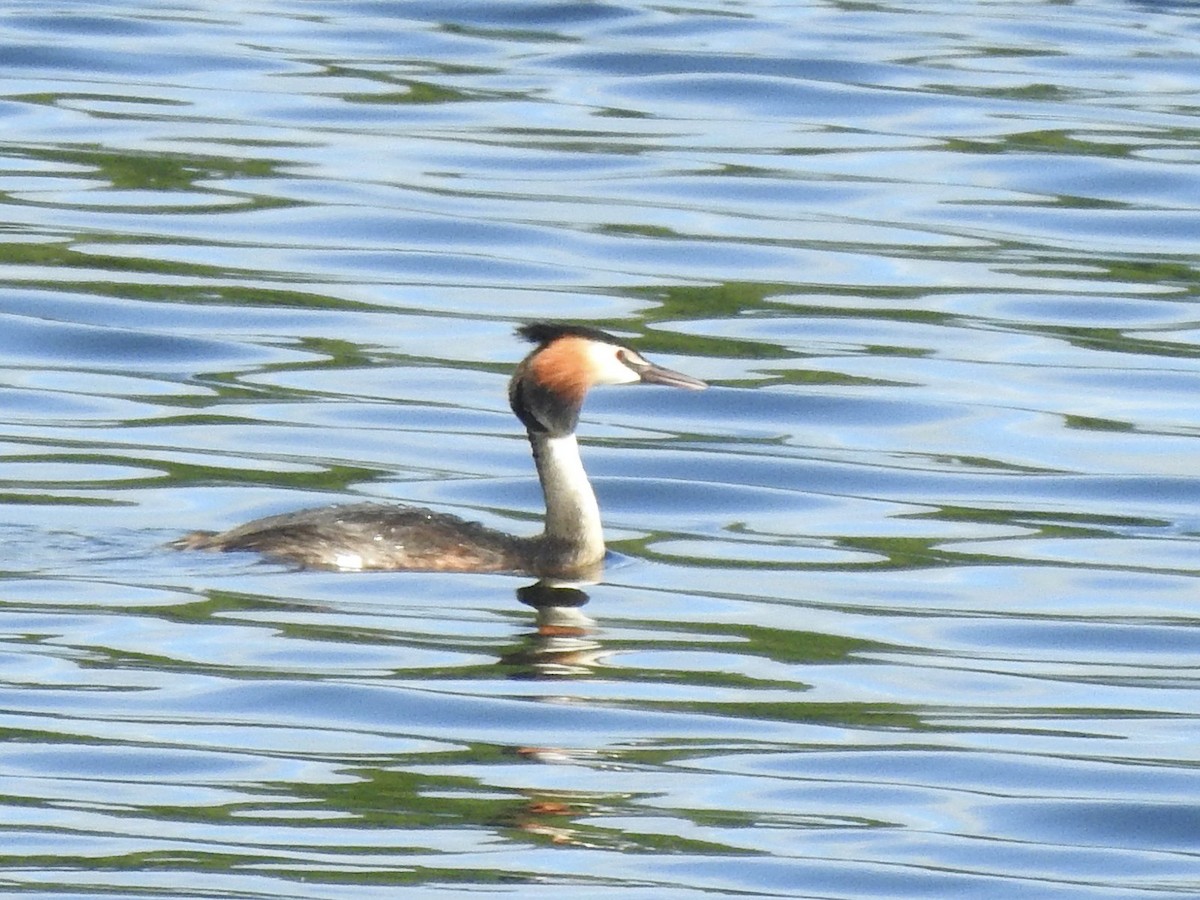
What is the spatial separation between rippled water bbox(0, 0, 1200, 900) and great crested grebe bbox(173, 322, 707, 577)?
0.37 ft

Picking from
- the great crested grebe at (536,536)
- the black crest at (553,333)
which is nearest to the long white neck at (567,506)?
the great crested grebe at (536,536)

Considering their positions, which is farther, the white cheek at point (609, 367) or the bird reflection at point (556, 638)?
the white cheek at point (609, 367)

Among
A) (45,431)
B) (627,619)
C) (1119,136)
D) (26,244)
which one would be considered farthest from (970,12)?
(627,619)

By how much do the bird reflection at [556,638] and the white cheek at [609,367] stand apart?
39.3 inches

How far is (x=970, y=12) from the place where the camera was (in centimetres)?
2581

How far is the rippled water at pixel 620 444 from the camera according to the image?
25.9ft

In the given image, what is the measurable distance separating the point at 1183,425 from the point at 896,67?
974 cm

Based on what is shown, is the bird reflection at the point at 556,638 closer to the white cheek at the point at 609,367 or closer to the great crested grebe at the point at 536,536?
the great crested grebe at the point at 536,536

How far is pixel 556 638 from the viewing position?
10.0 m

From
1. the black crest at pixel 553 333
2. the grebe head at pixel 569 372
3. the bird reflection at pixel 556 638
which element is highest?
the black crest at pixel 553 333

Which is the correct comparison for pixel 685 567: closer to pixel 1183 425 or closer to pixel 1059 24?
pixel 1183 425

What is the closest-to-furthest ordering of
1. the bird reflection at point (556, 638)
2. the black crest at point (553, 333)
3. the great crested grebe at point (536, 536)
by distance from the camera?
1. the bird reflection at point (556, 638)
2. the great crested grebe at point (536, 536)
3. the black crest at point (553, 333)

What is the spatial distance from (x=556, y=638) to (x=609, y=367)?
1.82 metres

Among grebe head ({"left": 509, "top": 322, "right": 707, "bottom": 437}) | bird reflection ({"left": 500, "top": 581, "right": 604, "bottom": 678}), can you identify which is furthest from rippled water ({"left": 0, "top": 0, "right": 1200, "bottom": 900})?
grebe head ({"left": 509, "top": 322, "right": 707, "bottom": 437})
